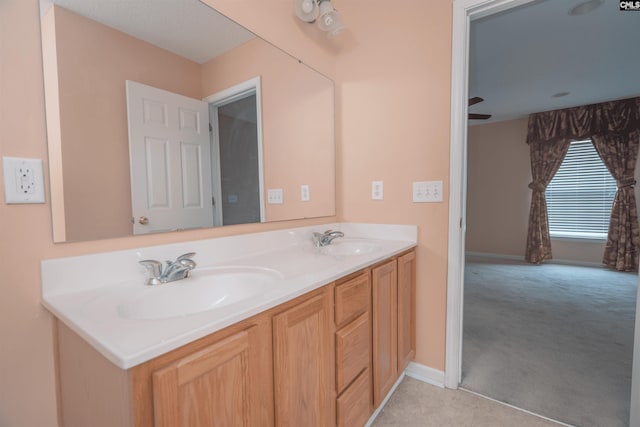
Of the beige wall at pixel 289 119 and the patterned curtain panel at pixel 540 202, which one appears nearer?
the beige wall at pixel 289 119

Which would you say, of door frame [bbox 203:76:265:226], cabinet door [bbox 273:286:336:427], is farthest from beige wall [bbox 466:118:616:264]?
cabinet door [bbox 273:286:336:427]

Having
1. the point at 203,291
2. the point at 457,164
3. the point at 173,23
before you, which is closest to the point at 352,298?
the point at 203,291

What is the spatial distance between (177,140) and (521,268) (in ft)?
15.9

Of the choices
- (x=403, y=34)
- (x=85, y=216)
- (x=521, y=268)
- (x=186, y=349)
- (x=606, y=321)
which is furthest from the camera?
(x=521, y=268)

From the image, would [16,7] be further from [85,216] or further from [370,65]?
[370,65]

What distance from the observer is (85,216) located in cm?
87

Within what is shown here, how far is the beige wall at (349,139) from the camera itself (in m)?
0.74

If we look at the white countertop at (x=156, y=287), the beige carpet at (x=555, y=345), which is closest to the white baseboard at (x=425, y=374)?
the beige carpet at (x=555, y=345)

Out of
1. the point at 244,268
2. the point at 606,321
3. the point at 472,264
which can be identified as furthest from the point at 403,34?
the point at 472,264

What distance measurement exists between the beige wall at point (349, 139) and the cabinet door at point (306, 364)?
582 mm

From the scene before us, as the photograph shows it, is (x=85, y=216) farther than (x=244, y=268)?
No

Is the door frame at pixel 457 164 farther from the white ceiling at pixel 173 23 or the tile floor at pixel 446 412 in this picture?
the white ceiling at pixel 173 23

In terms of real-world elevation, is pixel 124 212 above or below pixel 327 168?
below

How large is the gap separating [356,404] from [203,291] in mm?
767
